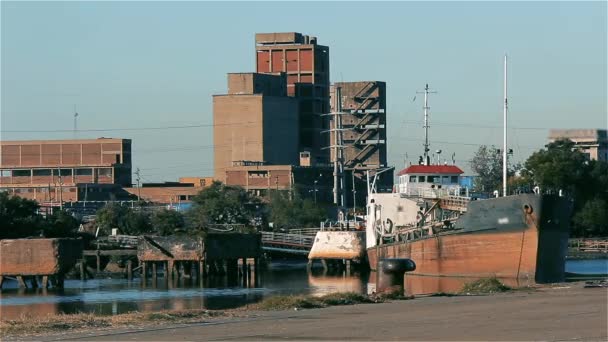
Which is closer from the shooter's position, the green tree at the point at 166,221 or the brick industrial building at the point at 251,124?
the green tree at the point at 166,221

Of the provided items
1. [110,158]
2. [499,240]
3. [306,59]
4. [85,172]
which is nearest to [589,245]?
[499,240]

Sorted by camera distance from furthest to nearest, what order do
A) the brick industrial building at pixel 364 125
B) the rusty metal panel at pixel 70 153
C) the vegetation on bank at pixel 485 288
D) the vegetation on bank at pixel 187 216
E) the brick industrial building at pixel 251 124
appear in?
the brick industrial building at pixel 364 125 < the brick industrial building at pixel 251 124 < the rusty metal panel at pixel 70 153 < the vegetation on bank at pixel 187 216 < the vegetation on bank at pixel 485 288

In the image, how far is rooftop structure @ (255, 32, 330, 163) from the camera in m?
183

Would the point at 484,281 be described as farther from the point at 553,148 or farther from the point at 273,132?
the point at 273,132

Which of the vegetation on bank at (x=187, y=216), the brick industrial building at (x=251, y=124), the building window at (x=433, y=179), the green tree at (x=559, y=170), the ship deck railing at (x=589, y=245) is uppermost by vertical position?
the brick industrial building at (x=251, y=124)

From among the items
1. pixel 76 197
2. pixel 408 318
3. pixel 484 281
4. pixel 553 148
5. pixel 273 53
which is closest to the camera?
pixel 408 318

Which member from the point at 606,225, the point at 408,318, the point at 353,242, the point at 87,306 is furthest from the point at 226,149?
the point at 408,318

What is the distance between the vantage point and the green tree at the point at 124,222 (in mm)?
110375

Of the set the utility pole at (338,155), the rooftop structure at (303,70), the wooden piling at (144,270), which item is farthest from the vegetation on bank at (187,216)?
the rooftop structure at (303,70)

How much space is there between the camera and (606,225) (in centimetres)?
11262

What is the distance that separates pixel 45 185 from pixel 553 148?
216 feet

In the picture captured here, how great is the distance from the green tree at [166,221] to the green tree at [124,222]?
0.76 metres

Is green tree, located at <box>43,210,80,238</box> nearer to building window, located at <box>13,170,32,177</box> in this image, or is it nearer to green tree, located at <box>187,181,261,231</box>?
green tree, located at <box>187,181,261,231</box>

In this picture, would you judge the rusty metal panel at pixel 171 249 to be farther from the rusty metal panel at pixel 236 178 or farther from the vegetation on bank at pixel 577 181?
the rusty metal panel at pixel 236 178
